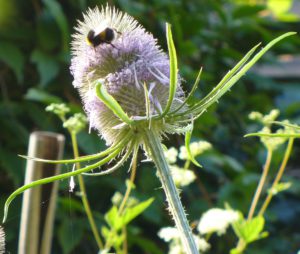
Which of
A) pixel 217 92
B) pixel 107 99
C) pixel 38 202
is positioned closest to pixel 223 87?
pixel 217 92

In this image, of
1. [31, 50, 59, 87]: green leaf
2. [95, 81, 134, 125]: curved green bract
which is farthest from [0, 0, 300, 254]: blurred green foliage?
[95, 81, 134, 125]: curved green bract

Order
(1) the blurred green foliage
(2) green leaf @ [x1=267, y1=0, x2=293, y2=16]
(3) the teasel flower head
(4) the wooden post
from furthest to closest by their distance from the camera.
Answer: (2) green leaf @ [x1=267, y1=0, x2=293, y2=16] < (1) the blurred green foliage < (4) the wooden post < (3) the teasel flower head

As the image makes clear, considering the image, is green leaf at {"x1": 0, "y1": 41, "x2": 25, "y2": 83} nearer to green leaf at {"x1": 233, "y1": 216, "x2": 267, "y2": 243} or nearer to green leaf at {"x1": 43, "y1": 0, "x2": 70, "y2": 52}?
green leaf at {"x1": 43, "y1": 0, "x2": 70, "y2": 52}

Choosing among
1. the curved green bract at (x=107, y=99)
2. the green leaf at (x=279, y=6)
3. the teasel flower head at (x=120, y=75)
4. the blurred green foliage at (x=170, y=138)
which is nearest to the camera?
the curved green bract at (x=107, y=99)

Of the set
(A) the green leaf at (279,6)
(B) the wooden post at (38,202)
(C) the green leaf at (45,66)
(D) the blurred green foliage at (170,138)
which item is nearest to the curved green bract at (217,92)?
(B) the wooden post at (38,202)

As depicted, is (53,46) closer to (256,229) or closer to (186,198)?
(186,198)

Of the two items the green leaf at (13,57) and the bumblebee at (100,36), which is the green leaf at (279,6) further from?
the bumblebee at (100,36)

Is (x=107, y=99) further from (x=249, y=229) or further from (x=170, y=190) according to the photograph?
A: (x=249, y=229)

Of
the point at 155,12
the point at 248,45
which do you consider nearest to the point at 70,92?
the point at 155,12
